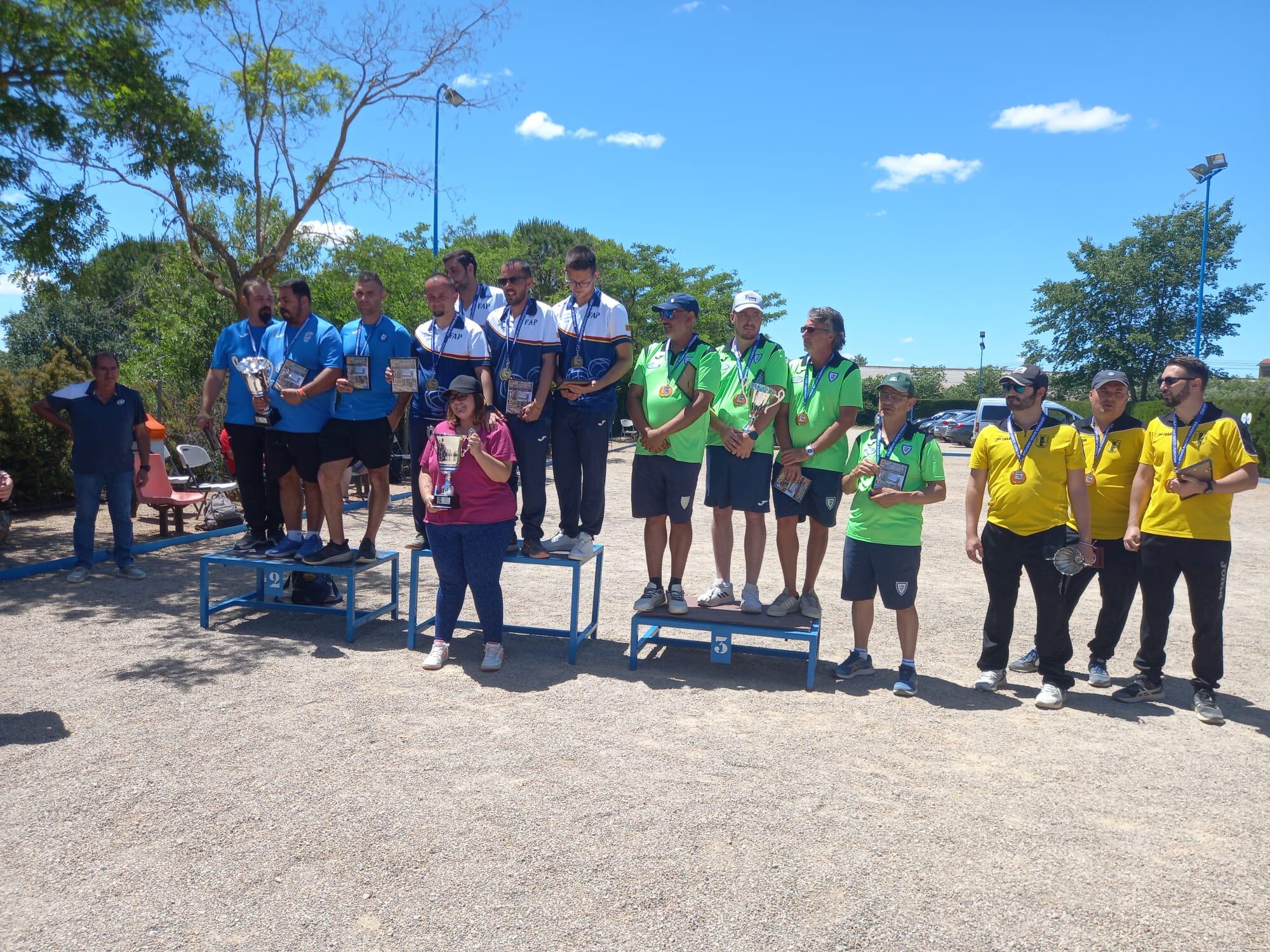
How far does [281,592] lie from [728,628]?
12.1 feet

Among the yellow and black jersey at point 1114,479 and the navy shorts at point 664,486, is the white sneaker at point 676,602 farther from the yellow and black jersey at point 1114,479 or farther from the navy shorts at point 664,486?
the yellow and black jersey at point 1114,479

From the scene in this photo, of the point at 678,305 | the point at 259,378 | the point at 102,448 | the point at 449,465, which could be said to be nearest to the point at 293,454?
the point at 259,378

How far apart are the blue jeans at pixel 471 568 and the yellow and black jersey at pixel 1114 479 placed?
370cm

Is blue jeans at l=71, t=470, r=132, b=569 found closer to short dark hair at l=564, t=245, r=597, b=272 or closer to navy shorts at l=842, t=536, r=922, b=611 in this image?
short dark hair at l=564, t=245, r=597, b=272

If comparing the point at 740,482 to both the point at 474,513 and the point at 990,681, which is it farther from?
the point at 990,681

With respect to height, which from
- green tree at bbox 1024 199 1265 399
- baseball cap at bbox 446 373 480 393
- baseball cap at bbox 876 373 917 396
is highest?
green tree at bbox 1024 199 1265 399

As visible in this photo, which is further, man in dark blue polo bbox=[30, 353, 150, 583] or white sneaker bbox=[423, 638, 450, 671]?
man in dark blue polo bbox=[30, 353, 150, 583]

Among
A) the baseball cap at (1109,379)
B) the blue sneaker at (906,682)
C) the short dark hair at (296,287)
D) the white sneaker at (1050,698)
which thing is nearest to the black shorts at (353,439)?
the short dark hair at (296,287)

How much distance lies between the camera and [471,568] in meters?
5.47

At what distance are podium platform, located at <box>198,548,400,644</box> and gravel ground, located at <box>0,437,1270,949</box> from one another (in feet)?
0.80

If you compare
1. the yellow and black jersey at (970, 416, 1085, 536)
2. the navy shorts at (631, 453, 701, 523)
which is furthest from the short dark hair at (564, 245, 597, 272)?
the yellow and black jersey at (970, 416, 1085, 536)

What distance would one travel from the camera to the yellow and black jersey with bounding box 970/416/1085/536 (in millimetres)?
5160

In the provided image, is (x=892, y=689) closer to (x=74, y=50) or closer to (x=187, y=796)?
(x=187, y=796)

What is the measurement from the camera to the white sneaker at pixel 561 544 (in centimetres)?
608
